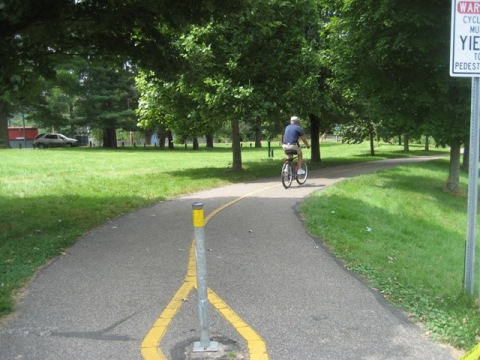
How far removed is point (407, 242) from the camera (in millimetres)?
8625

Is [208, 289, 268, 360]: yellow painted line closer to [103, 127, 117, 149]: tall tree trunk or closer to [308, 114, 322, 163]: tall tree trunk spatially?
[308, 114, 322, 163]: tall tree trunk

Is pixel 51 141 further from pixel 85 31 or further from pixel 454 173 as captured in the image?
pixel 85 31

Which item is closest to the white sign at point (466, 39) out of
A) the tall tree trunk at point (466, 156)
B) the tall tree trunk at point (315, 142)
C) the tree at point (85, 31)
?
the tree at point (85, 31)

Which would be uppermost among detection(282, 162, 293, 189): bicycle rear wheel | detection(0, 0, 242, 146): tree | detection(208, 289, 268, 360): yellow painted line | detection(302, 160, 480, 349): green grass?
detection(0, 0, 242, 146): tree

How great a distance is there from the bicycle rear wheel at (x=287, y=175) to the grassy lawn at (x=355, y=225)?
128 cm

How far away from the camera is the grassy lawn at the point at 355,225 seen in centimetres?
527

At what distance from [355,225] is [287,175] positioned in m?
4.90

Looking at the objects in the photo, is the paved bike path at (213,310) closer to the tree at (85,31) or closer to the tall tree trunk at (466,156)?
the tree at (85,31)

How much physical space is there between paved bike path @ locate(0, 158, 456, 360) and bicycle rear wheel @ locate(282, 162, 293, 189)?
5170 mm

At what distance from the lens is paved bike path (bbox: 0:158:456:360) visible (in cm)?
405

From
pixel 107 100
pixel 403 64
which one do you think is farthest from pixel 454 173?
pixel 107 100

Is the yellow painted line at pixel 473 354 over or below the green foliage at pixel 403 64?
below

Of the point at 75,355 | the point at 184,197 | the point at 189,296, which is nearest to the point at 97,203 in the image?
the point at 184,197

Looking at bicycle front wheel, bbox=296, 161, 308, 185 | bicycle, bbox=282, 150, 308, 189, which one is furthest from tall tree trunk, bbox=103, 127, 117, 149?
bicycle, bbox=282, 150, 308, 189
